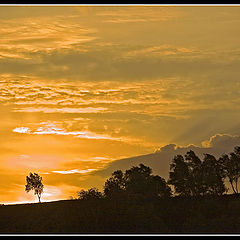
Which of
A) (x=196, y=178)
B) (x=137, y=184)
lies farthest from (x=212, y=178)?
(x=137, y=184)

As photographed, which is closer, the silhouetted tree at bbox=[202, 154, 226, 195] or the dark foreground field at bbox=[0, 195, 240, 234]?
the dark foreground field at bbox=[0, 195, 240, 234]

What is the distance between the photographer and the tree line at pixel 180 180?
16825cm

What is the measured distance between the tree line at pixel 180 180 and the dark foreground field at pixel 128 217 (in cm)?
854

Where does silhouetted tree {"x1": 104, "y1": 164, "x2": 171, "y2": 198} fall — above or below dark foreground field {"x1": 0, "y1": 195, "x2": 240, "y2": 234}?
above

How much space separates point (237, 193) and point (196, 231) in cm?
5370

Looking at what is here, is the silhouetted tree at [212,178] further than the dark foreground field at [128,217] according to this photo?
Yes

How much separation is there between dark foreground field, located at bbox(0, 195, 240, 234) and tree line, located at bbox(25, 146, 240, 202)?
28.0 ft

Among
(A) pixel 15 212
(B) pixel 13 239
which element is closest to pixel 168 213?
(A) pixel 15 212

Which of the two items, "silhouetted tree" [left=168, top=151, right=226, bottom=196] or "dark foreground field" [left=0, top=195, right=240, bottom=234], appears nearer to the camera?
"dark foreground field" [left=0, top=195, right=240, bottom=234]

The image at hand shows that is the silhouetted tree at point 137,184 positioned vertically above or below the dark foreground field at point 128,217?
above

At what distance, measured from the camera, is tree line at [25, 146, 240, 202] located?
16825cm

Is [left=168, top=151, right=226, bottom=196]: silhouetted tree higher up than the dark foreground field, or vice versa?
[left=168, top=151, right=226, bottom=196]: silhouetted tree

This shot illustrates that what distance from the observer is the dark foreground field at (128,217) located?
132m

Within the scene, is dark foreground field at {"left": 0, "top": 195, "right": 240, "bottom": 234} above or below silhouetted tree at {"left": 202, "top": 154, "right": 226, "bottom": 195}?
below
